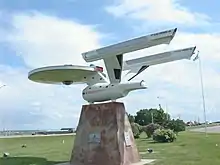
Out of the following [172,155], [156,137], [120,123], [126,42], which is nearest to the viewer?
[126,42]

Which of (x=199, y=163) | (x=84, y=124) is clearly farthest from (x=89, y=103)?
(x=199, y=163)

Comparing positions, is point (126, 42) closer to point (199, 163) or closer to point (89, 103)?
point (89, 103)

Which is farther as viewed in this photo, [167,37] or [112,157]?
[112,157]

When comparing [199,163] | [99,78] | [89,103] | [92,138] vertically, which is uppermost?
[99,78]

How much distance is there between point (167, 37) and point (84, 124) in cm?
671

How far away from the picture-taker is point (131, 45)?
17953 millimetres

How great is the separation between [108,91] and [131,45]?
310 centimetres

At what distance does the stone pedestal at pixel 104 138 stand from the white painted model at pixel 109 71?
29.4 inches

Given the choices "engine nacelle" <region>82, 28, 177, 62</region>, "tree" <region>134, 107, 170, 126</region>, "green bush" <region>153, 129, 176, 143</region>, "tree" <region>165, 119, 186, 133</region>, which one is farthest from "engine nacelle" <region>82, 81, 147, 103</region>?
"tree" <region>134, 107, 170, 126</region>

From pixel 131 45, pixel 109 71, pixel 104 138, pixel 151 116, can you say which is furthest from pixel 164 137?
pixel 151 116

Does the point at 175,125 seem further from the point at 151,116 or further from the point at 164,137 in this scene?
the point at 164,137

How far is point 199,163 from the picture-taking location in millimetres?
17672

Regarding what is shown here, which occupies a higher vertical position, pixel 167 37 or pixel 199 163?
Answer: pixel 167 37

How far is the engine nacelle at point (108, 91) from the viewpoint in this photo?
19.1 metres
